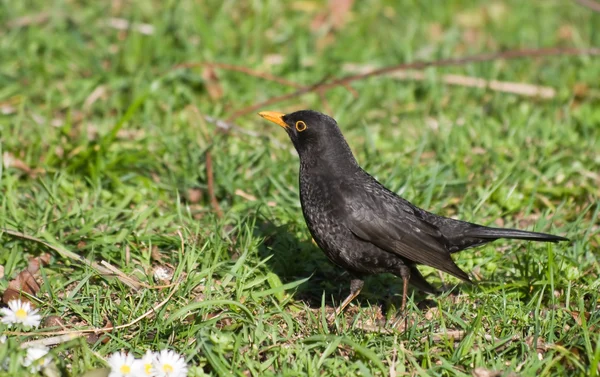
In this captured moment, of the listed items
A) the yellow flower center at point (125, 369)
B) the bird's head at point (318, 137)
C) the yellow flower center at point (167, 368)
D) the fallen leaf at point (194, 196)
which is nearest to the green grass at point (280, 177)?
the fallen leaf at point (194, 196)

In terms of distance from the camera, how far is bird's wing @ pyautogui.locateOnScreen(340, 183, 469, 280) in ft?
15.9

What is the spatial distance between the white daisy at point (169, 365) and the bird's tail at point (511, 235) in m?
2.09

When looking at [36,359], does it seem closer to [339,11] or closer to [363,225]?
[363,225]

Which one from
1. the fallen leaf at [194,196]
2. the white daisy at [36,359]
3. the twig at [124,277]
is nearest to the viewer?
the white daisy at [36,359]

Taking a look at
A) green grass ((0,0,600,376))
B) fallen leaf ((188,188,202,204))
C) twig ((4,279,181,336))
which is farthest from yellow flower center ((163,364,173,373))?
fallen leaf ((188,188,202,204))

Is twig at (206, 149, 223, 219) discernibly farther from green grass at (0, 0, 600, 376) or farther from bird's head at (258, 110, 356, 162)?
bird's head at (258, 110, 356, 162)

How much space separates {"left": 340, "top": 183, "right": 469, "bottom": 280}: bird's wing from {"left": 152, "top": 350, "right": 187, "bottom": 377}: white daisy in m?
1.40

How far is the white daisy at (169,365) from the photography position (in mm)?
3998

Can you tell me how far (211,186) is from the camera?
19.7ft

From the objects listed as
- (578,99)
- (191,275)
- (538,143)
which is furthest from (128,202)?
(578,99)

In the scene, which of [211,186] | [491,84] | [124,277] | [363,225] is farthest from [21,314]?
[491,84]

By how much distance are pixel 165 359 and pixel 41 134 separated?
3.15 meters

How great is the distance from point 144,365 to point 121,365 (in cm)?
12

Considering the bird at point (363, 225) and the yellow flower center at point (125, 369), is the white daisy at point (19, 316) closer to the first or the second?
the yellow flower center at point (125, 369)
